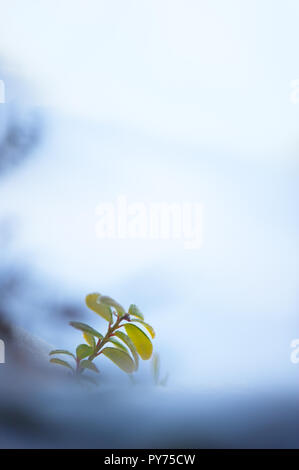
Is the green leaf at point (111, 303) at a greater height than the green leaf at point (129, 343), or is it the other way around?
the green leaf at point (111, 303)

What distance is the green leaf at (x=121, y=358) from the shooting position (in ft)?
2.81

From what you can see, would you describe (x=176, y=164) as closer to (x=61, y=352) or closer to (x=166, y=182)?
(x=166, y=182)

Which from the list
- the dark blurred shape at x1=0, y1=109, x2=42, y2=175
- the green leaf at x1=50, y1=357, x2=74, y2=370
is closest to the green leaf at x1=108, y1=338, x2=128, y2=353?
the green leaf at x1=50, y1=357, x2=74, y2=370

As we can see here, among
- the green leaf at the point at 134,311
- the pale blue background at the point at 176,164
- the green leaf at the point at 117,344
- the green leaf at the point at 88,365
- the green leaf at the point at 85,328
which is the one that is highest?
the pale blue background at the point at 176,164

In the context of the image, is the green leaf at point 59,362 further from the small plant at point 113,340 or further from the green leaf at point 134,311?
the green leaf at point 134,311

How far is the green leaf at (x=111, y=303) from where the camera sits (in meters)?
0.86

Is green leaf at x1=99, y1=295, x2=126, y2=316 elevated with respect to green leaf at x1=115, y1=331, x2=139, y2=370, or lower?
elevated

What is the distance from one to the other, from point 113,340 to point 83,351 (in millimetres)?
68

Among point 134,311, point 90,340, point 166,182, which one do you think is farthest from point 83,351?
point 166,182

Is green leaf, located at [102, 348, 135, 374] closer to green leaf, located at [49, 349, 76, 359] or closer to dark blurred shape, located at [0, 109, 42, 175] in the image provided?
green leaf, located at [49, 349, 76, 359]

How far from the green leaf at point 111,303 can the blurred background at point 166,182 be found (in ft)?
0.05

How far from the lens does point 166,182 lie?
2.84 ft

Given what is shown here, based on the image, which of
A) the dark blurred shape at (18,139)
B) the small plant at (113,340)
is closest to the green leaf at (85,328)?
the small plant at (113,340)

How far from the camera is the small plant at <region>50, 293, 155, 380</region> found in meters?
0.86
